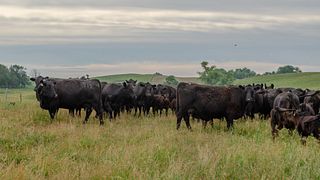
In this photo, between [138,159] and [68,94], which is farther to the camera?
[68,94]

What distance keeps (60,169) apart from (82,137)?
4.27 meters

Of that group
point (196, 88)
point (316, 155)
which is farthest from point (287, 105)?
point (316, 155)

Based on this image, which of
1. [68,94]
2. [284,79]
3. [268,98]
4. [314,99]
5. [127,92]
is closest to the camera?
[68,94]

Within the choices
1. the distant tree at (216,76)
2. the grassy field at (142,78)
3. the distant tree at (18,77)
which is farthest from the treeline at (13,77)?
the distant tree at (216,76)

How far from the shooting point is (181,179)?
787cm

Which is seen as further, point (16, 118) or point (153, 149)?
point (16, 118)

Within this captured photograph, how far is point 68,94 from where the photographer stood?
19719 millimetres

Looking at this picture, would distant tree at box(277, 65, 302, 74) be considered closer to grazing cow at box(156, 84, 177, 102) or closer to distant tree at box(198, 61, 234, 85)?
distant tree at box(198, 61, 234, 85)

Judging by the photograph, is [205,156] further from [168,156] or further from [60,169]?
[60,169]

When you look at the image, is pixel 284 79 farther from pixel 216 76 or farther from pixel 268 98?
pixel 268 98

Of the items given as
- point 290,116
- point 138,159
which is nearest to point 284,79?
point 290,116

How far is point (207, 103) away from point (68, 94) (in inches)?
242

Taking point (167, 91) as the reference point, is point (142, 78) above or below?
below

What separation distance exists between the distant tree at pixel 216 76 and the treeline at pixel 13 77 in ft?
168
